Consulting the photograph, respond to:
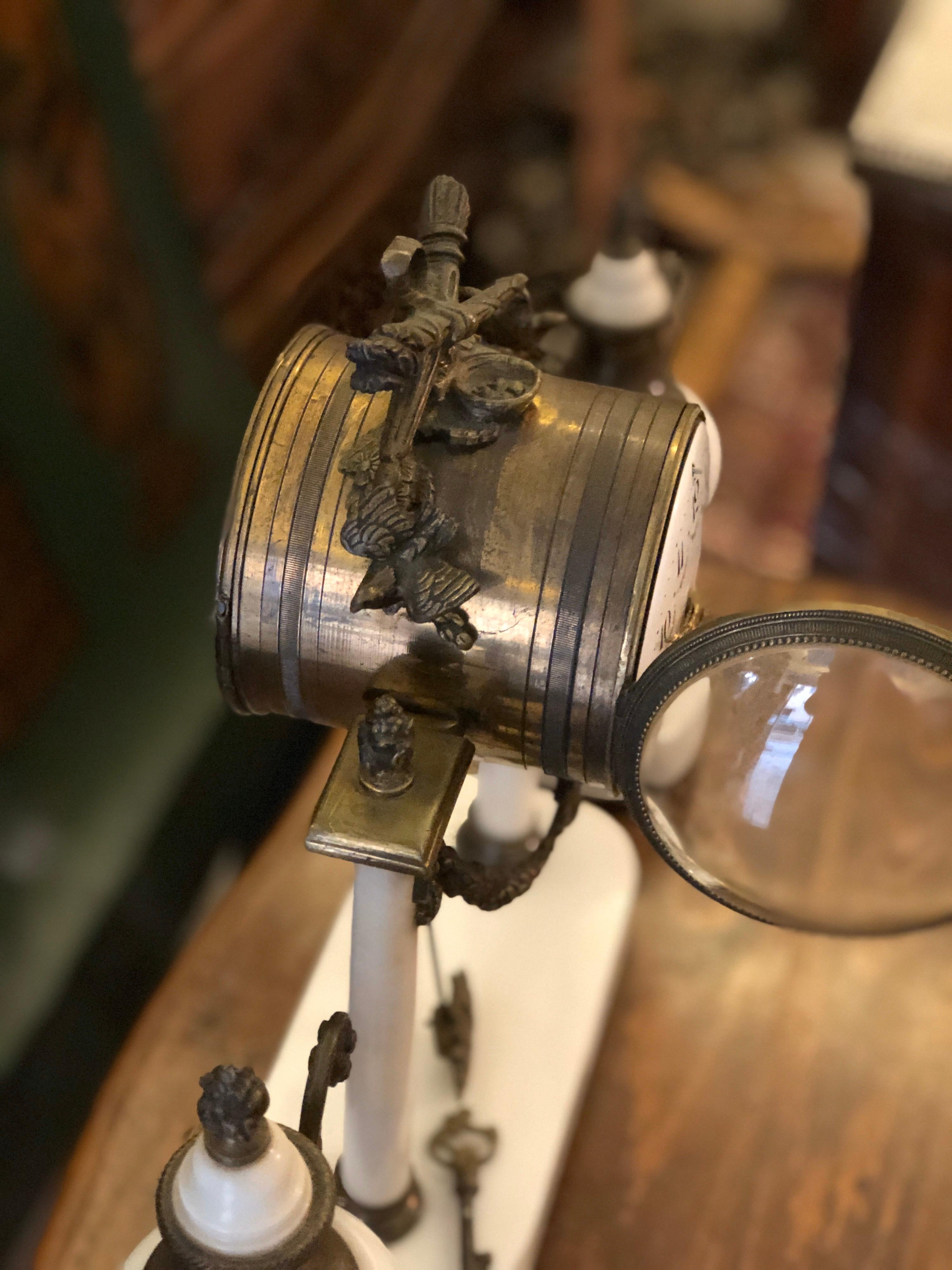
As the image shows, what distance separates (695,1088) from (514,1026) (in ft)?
0.44

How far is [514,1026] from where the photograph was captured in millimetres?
836

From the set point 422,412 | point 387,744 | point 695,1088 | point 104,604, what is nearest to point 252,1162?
point 387,744

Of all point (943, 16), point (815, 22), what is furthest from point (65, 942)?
point (815, 22)

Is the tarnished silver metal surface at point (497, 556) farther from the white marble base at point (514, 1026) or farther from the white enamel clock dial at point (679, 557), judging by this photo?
the white marble base at point (514, 1026)

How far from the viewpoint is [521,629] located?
1.80 feet

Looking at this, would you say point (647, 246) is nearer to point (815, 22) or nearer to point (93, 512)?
point (93, 512)

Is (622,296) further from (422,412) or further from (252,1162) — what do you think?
(252,1162)

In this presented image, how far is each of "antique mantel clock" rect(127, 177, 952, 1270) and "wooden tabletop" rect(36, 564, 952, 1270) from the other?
10.3 inches

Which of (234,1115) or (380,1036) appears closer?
(234,1115)

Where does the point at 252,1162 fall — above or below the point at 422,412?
below

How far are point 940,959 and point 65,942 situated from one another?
70cm

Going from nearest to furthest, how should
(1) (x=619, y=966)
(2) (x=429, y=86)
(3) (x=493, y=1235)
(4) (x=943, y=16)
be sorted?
(3) (x=493, y=1235) < (1) (x=619, y=966) < (4) (x=943, y=16) < (2) (x=429, y=86)

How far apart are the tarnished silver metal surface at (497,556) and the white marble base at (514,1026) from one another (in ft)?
0.86

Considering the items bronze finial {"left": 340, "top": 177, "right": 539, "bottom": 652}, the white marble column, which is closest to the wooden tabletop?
the white marble column
